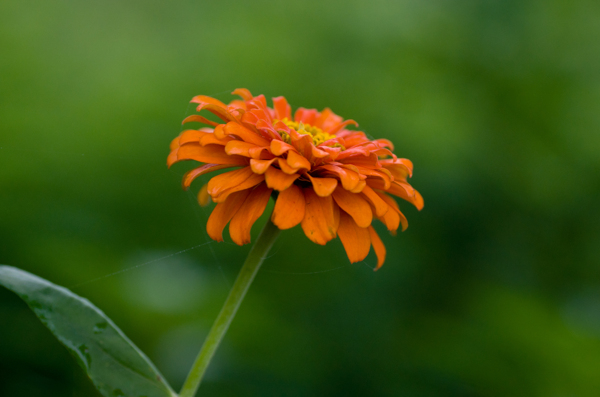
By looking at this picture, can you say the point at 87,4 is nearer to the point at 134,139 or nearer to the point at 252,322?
the point at 134,139

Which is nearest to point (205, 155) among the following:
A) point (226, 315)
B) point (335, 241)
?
point (226, 315)

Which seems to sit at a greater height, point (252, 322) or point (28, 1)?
point (28, 1)

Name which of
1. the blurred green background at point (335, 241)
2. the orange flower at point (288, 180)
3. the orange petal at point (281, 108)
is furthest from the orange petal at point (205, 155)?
the blurred green background at point (335, 241)

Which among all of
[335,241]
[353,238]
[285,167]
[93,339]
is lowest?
[335,241]

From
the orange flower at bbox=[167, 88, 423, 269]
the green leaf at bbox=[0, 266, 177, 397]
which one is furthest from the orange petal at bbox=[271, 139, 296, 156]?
the green leaf at bbox=[0, 266, 177, 397]

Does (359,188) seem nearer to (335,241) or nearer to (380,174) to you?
(380,174)

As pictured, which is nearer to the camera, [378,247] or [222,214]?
[222,214]

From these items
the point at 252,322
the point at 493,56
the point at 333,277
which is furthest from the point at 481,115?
the point at 252,322
